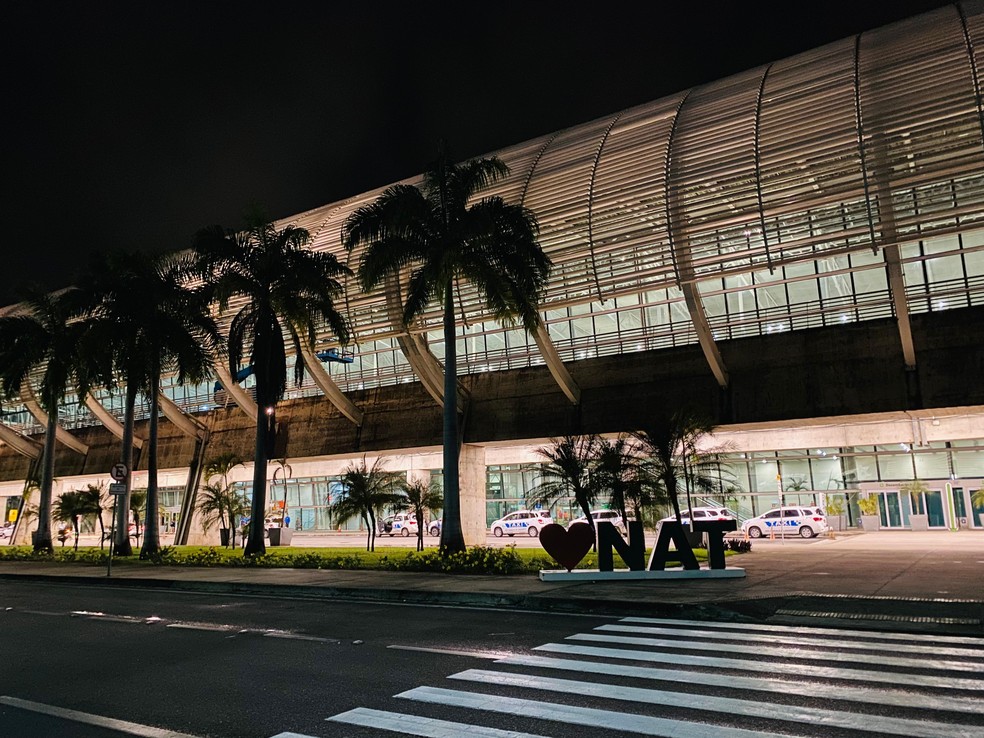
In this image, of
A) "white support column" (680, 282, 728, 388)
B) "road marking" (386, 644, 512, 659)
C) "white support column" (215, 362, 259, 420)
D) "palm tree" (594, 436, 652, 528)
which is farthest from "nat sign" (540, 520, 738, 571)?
"white support column" (215, 362, 259, 420)

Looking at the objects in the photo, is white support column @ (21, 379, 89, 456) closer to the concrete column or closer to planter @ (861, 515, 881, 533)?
the concrete column

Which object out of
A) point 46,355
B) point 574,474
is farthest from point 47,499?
point 574,474

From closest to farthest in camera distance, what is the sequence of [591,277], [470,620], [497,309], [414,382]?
1. [470,620]
2. [497,309]
3. [591,277]
4. [414,382]

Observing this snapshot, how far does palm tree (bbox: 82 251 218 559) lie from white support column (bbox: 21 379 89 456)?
15.1 metres

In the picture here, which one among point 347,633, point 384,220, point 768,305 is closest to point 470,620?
point 347,633

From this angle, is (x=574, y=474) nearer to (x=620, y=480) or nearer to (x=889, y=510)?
(x=620, y=480)

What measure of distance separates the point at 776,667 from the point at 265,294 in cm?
2283

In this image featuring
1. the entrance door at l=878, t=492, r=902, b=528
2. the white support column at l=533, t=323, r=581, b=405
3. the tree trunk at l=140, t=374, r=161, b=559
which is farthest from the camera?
the entrance door at l=878, t=492, r=902, b=528

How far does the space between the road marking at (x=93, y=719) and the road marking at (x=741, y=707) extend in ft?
9.45

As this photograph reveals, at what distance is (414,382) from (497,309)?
11345 mm

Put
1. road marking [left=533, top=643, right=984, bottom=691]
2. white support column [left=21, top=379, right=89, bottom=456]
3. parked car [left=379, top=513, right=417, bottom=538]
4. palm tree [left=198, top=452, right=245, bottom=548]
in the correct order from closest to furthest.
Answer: road marking [left=533, top=643, right=984, bottom=691] → palm tree [left=198, top=452, right=245, bottom=548] → white support column [left=21, top=379, right=89, bottom=456] → parked car [left=379, top=513, right=417, bottom=538]

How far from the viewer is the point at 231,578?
2042 cm

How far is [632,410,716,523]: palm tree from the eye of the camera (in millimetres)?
20312

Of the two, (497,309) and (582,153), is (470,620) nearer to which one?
(497,309)
